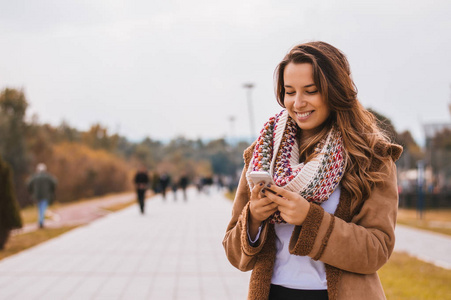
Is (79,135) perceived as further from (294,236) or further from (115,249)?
(294,236)

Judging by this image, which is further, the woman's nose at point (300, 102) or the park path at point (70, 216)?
the park path at point (70, 216)

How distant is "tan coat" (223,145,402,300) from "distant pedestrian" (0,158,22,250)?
27.2ft

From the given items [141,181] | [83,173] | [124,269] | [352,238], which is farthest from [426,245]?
[83,173]

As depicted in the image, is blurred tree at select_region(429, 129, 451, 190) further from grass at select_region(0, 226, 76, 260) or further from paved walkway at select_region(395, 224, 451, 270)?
grass at select_region(0, 226, 76, 260)

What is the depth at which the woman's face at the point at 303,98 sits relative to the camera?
1.64m

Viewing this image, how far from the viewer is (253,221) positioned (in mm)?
1692

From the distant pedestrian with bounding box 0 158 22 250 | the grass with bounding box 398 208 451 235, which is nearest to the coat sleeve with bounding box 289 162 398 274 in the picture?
the distant pedestrian with bounding box 0 158 22 250

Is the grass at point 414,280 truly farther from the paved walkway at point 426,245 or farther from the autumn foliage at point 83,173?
the autumn foliage at point 83,173

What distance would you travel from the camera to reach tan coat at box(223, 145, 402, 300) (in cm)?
152

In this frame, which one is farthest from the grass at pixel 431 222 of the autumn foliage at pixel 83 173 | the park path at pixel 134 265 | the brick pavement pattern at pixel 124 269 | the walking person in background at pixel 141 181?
the autumn foliage at pixel 83 173

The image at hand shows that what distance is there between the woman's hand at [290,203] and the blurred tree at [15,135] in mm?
32838

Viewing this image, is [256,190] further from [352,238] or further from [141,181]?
[141,181]

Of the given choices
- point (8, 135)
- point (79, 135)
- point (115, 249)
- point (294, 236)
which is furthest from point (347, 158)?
point (79, 135)

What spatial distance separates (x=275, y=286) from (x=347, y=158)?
517 millimetres
